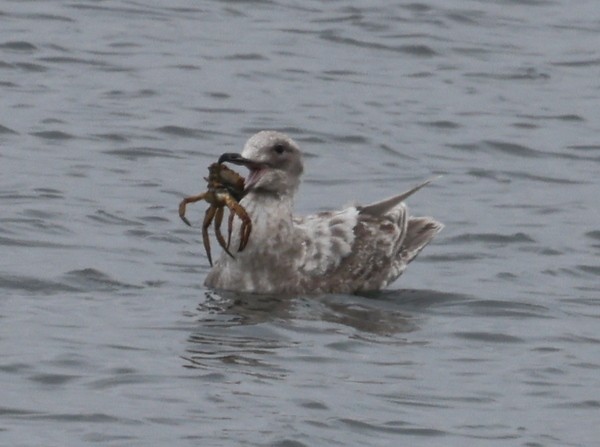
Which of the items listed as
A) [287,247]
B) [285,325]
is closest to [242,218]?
[287,247]

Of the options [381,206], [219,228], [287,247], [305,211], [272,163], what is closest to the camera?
[219,228]

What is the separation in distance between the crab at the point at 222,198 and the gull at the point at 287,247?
0.42 feet

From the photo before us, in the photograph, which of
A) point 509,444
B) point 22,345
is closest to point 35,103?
point 22,345

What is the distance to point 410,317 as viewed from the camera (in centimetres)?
1413

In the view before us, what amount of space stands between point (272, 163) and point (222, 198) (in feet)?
1.91

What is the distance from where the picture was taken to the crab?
46.1ft

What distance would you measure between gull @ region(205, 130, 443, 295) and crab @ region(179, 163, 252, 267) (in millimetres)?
129

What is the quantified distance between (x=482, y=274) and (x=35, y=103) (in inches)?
258

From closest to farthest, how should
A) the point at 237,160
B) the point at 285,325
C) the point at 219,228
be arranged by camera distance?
the point at 285,325, the point at 237,160, the point at 219,228

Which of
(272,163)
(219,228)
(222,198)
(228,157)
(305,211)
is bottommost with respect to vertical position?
(305,211)

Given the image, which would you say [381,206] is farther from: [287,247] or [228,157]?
[228,157]

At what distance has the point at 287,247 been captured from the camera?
1463cm

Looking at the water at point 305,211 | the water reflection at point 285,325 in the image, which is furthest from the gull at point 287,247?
the water at point 305,211

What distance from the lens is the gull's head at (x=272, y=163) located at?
14414 mm
